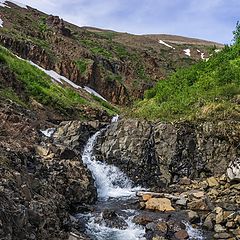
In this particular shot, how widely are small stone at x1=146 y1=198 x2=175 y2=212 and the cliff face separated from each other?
15.9ft

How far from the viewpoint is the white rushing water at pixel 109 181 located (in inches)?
1080

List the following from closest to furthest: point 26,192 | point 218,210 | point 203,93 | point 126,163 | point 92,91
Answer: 1. point 26,192
2. point 218,210
3. point 126,163
4. point 203,93
5. point 92,91

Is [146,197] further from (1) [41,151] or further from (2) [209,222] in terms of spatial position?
(1) [41,151]

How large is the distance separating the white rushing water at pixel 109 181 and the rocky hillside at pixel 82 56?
4054 cm

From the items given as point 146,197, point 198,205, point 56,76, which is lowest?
point 146,197

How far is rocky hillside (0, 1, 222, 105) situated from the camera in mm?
69688

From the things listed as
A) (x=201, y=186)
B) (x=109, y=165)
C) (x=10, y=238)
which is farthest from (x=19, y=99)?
(x=10, y=238)

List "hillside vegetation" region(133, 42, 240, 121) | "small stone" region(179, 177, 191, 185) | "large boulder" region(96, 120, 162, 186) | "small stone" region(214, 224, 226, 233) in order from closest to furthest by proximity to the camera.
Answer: "small stone" region(214, 224, 226, 233) → "small stone" region(179, 177, 191, 185) → "large boulder" region(96, 120, 162, 186) → "hillside vegetation" region(133, 42, 240, 121)

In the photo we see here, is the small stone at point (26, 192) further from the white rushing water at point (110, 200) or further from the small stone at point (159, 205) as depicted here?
the small stone at point (159, 205)

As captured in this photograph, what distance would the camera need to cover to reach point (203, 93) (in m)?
36.3

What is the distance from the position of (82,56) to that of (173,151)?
48.1m

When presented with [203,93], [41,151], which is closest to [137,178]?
[41,151]

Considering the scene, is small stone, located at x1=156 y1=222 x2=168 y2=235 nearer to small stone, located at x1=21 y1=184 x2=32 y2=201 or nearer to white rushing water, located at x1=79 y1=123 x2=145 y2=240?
white rushing water, located at x1=79 y1=123 x2=145 y2=240

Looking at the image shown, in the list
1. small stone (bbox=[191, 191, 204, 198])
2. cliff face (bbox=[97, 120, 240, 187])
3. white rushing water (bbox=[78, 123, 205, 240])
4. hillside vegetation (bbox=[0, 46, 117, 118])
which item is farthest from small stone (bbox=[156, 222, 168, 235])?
hillside vegetation (bbox=[0, 46, 117, 118])
